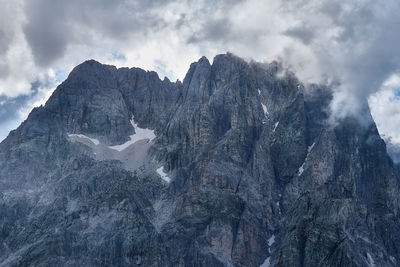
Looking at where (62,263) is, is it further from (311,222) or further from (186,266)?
(311,222)

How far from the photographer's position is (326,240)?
19325 centimetres

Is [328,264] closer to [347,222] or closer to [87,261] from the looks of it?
[347,222]

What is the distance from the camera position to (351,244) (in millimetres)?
194375

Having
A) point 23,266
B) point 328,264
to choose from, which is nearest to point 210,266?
point 328,264

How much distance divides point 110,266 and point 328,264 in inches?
2495

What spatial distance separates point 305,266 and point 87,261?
210 feet

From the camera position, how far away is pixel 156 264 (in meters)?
198

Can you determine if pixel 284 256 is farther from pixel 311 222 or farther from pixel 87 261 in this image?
pixel 87 261

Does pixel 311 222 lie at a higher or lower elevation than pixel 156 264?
higher

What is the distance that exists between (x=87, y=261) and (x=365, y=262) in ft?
267

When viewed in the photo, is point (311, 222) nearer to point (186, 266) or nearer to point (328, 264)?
point (328, 264)

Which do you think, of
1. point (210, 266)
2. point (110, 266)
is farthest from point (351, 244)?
point (110, 266)

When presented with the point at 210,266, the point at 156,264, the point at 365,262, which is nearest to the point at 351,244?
the point at 365,262

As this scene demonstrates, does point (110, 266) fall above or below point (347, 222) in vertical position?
below
